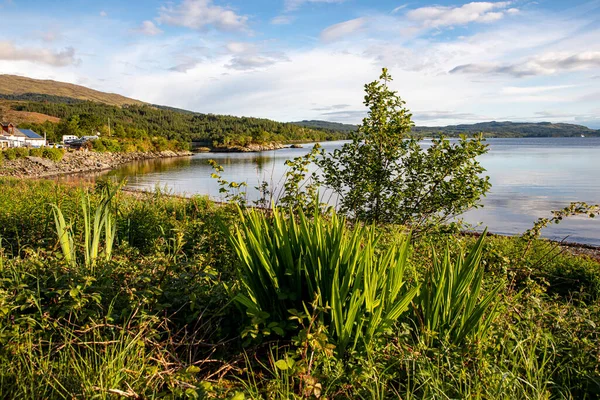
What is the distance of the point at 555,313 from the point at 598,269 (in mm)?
6209

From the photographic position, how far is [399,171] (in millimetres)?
6309

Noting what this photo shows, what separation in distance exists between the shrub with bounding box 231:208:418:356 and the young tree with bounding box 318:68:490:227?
3363 mm

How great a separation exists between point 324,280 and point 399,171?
13.4ft

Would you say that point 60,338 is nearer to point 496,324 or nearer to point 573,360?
point 496,324

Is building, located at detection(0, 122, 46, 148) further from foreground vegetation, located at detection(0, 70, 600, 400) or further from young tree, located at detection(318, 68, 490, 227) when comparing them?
foreground vegetation, located at detection(0, 70, 600, 400)

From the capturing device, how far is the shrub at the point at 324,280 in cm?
236

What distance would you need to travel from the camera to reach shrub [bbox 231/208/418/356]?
92.7 inches

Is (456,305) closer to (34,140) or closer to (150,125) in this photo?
(34,140)

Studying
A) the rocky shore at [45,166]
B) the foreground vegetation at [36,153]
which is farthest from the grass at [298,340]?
the foreground vegetation at [36,153]

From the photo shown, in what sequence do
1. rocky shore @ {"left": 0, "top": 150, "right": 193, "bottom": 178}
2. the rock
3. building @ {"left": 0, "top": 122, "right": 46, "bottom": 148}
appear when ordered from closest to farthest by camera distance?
rocky shore @ {"left": 0, "top": 150, "right": 193, "bottom": 178}
the rock
building @ {"left": 0, "top": 122, "right": 46, "bottom": 148}

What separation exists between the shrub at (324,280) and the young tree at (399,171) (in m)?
3.36

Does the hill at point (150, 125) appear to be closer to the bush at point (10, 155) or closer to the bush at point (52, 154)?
the bush at point (52, 154)

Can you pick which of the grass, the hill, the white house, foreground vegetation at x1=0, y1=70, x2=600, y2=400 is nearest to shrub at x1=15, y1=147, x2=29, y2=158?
the white house

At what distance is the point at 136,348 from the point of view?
95.8 inches
